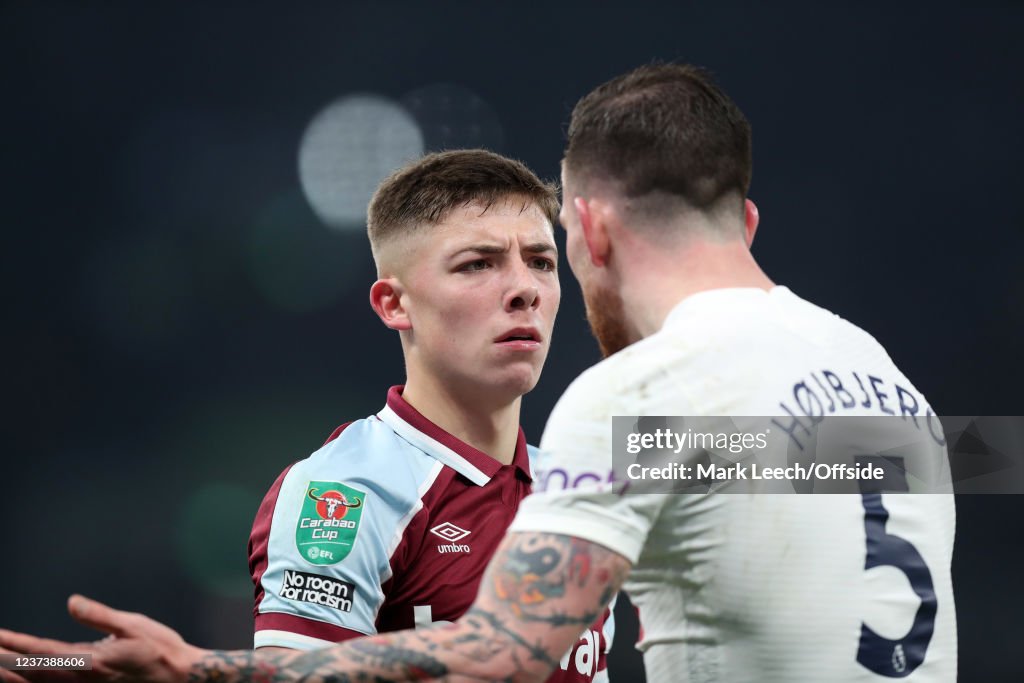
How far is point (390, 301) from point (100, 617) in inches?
59.5

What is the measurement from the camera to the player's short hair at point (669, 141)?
79.0 inches

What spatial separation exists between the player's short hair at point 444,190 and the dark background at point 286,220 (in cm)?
443

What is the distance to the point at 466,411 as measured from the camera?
3.02 metres

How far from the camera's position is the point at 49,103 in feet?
26.9

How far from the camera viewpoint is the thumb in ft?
5.66

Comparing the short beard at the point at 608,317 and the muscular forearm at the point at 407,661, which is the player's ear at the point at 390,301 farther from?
the muscular forearm at the point at 407,661

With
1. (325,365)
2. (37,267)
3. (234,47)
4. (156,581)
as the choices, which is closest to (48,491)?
(156,581)

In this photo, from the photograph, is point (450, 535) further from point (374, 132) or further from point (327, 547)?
point (374, 132)

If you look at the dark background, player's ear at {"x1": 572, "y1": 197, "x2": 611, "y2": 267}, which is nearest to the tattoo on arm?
player's ear at {"x1": 572, "y1": 197, "x2": 611, "y2": 267}

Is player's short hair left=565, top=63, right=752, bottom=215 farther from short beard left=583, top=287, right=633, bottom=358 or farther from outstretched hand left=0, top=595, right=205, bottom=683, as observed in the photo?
outstretched hand left=0, top=595, right=205, bottom=683

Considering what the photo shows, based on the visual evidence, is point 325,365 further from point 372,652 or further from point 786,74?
point 372,652

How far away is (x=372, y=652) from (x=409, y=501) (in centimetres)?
102

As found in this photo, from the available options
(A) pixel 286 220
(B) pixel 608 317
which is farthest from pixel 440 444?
(A) pixel 286 220

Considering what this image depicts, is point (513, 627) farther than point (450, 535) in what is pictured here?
No
